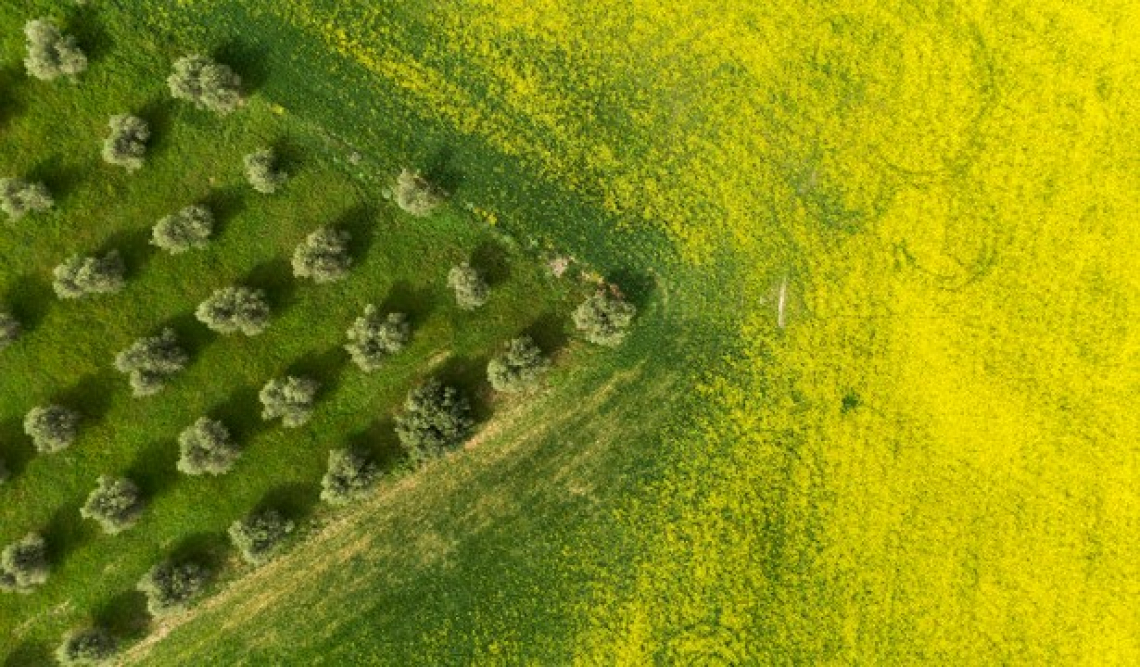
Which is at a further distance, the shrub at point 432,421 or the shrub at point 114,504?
the shrub at point 432,421

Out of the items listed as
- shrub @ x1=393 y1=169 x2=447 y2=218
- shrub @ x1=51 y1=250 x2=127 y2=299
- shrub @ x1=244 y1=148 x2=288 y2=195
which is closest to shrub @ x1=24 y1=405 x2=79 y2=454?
shrub @ x1=51 y1=250 x2=127 y2=299

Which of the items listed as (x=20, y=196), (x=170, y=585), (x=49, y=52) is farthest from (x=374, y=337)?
(x=49, y=52)

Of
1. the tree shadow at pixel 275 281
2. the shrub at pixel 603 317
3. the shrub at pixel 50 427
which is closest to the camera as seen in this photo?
the shrub at pixel 50 427

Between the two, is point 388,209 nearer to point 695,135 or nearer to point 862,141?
point 695,135

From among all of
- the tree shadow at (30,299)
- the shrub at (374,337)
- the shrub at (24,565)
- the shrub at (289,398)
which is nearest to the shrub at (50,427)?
the tree shadow at (30,299)

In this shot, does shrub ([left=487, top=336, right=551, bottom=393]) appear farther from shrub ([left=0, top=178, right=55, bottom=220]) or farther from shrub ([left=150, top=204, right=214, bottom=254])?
shrub ([left=0, top=178, right=55, bottom=220])

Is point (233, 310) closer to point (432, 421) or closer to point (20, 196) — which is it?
point (432, 421)

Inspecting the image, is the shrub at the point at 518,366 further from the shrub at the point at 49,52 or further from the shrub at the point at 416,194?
the shrub at the point at 49,52
